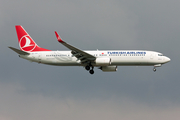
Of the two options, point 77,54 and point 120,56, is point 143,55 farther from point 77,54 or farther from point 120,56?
point 77,54

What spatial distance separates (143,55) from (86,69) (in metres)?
11.3

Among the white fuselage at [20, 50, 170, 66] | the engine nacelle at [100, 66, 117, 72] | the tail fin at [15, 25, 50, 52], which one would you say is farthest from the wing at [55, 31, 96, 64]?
the tail fin at [15, 25, 50, 52]

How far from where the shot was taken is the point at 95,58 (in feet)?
222

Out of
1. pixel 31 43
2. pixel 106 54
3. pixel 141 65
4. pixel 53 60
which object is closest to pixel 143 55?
pixel 141 65

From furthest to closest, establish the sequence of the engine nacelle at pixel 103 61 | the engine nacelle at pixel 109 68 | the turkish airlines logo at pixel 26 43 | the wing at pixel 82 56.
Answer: the turkish airlines logo at pixel 26 43 < the engine nacelle at pixel 109 68 < the engine nacelle at pixel 103 61 < the wing at pixel 82 56

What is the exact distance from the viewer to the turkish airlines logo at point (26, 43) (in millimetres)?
73750

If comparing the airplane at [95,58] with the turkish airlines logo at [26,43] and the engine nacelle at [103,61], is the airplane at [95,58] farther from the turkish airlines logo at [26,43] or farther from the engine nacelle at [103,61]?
the turkish airlines logo at [26,43]

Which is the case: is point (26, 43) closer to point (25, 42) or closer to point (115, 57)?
point (25, 42)

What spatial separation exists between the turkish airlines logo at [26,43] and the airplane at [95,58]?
1.69 meters

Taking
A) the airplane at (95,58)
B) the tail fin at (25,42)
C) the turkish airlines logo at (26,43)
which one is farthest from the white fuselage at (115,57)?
the turkish airlines logo at (26,43)

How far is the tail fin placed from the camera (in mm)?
73494

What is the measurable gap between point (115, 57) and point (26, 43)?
64.2 feet

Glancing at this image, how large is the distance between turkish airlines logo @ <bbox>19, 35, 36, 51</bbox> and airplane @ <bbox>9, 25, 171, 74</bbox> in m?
1.69

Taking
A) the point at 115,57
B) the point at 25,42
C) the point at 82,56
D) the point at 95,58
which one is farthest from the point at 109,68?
the point at 25,42
